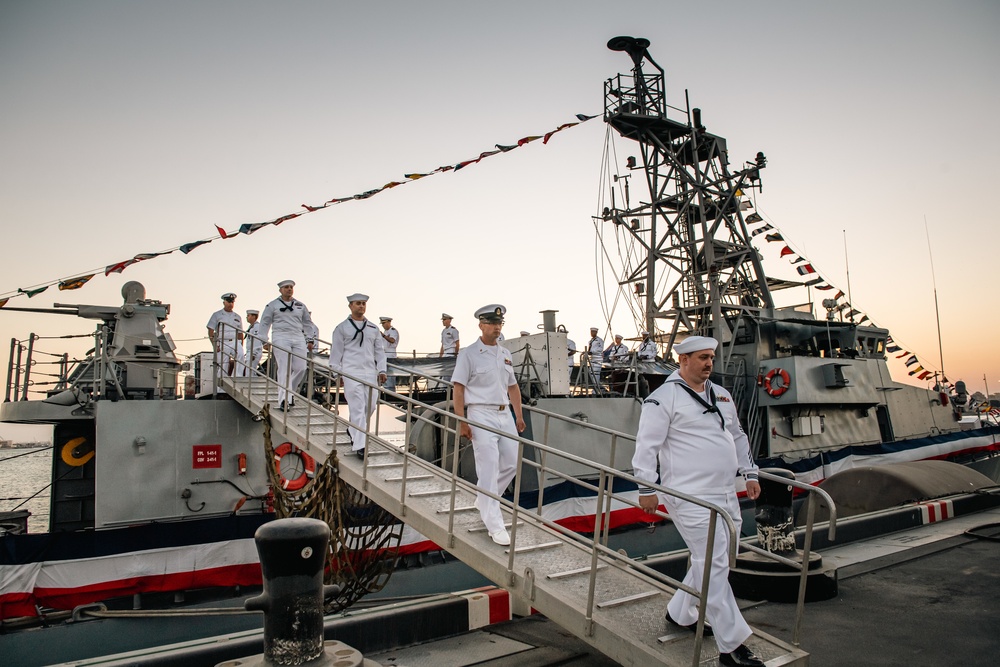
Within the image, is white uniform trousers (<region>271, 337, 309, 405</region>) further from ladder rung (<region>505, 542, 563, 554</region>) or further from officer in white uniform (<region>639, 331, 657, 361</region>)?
officer in white uniform (<region>639, 331, 657, 361</region>)

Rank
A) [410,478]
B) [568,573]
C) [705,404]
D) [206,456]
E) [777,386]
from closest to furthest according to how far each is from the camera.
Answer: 1. [705,404]
2. [568,573]
3. [410,478]
4. [206,456]
5. [777,386]

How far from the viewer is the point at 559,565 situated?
15.1 feet

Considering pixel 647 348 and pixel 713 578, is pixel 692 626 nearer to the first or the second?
pixel 713 578

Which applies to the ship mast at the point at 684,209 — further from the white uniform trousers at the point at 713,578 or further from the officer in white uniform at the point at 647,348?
the white uniform trousers at the point at 713,578

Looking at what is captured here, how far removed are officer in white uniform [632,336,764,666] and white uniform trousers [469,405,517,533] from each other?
116 centimetres

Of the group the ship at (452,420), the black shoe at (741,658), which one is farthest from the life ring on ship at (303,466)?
the black shoe at (741,658)

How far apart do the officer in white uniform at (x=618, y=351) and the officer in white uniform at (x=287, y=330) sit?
8.11 metres

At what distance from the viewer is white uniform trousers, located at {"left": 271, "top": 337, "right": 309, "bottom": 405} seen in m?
8.30

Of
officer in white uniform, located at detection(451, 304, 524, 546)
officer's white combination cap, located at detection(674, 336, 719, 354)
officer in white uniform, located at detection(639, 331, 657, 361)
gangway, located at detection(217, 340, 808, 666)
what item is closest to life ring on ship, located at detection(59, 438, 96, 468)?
gangway, located at detection(217, 340, 808, 666)

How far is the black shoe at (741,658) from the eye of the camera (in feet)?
11.6

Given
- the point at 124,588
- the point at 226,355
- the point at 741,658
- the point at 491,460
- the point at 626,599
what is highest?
the point at 226,355

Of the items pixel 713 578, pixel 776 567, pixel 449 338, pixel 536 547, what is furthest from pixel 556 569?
pixel 449 338

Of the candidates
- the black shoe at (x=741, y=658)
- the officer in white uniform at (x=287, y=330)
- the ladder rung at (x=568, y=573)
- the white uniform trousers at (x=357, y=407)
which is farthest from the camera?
the officer in white uniform at (x=287, y=330)

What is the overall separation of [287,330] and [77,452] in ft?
10.7
